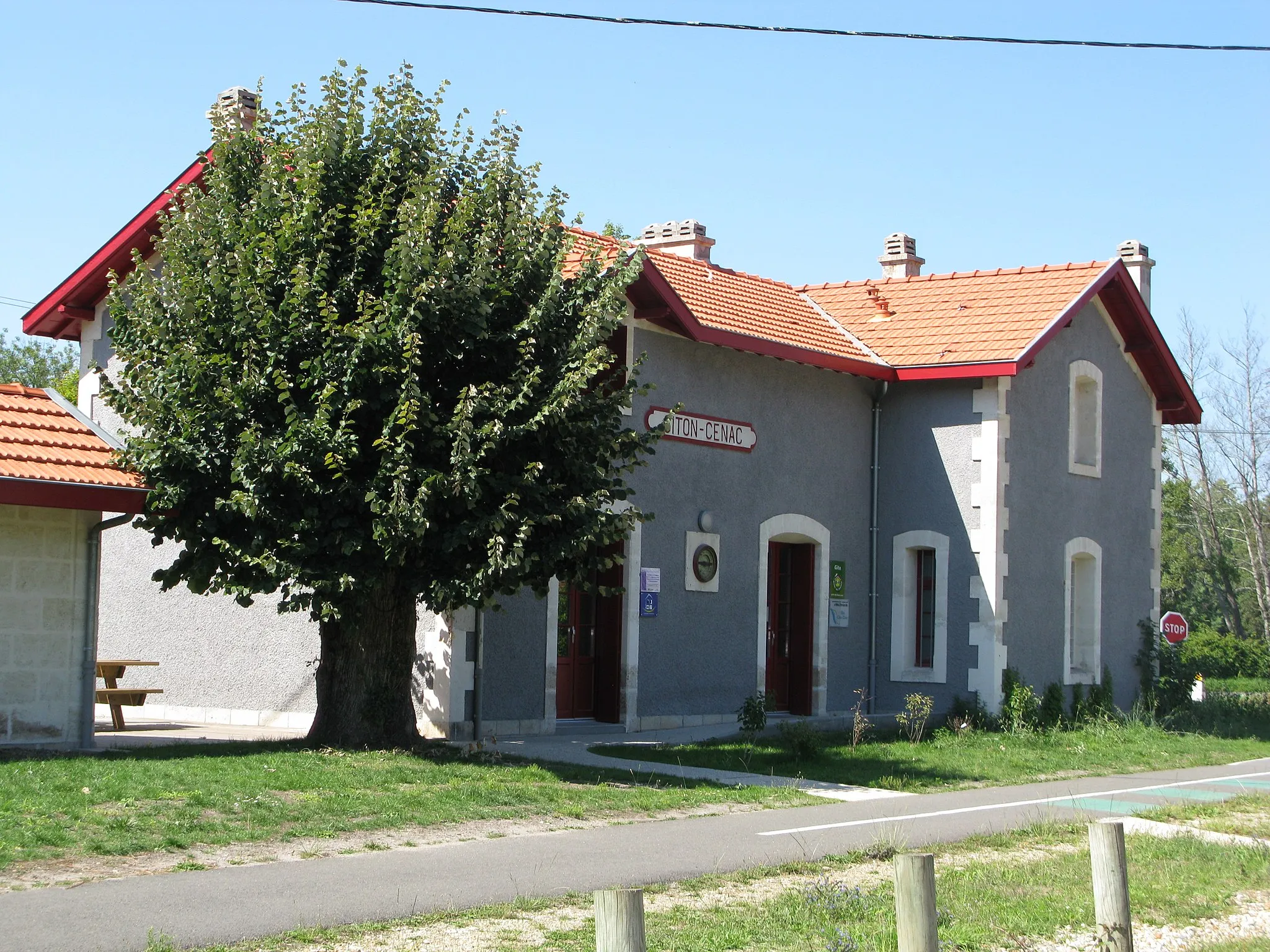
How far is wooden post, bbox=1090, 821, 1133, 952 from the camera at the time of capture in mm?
5941

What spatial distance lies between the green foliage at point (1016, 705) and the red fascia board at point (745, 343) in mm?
4187

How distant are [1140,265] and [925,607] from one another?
25.2 ft

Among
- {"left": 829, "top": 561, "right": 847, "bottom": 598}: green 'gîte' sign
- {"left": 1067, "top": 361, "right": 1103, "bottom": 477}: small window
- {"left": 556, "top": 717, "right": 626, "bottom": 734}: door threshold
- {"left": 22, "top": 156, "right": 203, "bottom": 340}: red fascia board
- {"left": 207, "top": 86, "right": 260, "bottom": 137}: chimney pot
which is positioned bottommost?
{"left": 556, "top": 717, "right": 626, "bottom": 734}: door threshold

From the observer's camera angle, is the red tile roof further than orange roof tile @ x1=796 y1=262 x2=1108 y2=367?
No

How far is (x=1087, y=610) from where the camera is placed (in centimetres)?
2116

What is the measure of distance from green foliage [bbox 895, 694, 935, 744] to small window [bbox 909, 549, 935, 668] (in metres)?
1.26

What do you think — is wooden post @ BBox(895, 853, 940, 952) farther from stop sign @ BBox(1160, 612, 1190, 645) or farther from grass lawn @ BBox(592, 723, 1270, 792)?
stop sign @ BBox(1160, 612, 1190, 645)

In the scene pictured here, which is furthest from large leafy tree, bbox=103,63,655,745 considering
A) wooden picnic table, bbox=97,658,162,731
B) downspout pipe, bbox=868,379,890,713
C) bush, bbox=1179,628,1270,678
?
bush, bbox=1179,628,1270,678

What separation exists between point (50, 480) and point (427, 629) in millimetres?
4074

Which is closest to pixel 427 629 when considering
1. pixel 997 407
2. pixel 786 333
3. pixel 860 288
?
pixel 786 333

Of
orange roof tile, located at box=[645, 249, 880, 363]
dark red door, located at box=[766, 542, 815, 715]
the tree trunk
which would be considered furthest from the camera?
dark red door, located at box=[766, 542, 815, 715]

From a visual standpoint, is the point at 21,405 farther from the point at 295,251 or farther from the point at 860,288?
the point at 860,288

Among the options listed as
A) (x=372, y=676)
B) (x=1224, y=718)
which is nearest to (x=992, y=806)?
(x=372, y=676)

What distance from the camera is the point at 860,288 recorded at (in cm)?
2238
